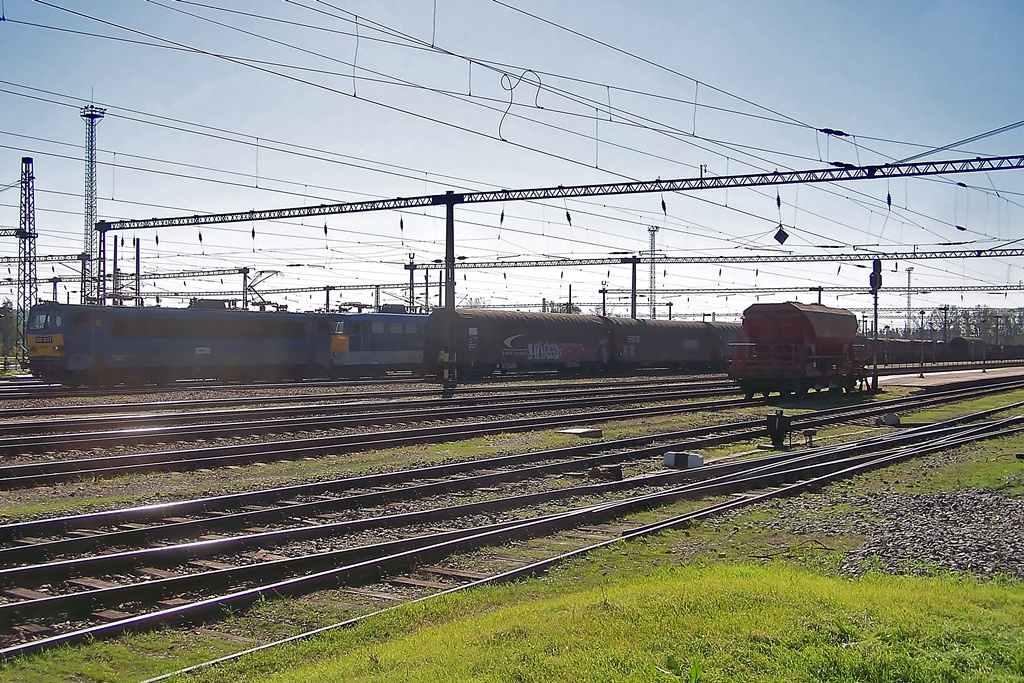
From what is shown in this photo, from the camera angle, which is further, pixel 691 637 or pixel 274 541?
pixel 274 541

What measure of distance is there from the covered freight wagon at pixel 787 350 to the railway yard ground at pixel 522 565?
1476cm

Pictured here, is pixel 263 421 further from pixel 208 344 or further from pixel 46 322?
pixel 208 344

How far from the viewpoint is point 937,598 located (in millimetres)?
6961

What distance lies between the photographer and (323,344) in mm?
41594

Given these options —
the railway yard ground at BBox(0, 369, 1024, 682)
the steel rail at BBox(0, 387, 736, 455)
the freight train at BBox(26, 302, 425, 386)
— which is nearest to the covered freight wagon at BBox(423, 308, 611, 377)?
the freight train at BBox(26, 302, 425, 386)

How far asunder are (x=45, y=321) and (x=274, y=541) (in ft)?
91.0

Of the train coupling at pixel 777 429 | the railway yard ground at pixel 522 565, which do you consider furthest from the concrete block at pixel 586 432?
the train coupling at pixel 777 429

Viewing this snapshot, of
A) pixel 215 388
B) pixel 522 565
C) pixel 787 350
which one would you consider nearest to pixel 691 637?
pixel 522 565

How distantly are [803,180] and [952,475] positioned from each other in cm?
1645

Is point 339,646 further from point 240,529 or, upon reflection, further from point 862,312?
point 862,312

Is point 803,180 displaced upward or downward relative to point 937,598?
upward

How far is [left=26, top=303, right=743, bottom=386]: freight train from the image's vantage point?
109 feet

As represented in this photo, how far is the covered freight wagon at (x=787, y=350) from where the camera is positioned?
1270 inches

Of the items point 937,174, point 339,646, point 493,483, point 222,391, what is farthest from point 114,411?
point 937,174
